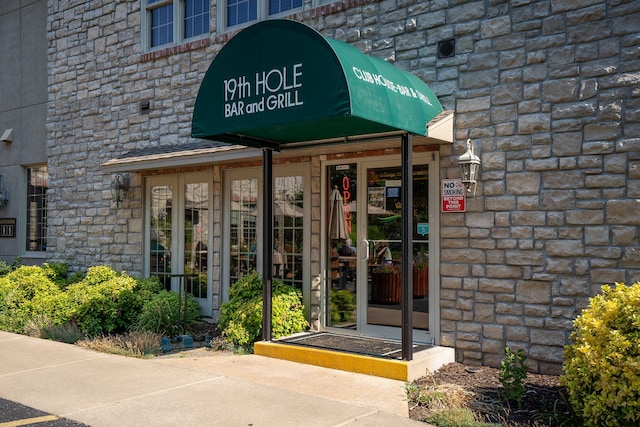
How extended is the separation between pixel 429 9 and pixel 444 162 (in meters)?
1.95

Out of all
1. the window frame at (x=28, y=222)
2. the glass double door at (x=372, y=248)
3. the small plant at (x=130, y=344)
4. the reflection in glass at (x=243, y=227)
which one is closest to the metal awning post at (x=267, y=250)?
the glass double door at (x=372, y=248)

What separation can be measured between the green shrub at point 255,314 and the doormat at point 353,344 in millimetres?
234

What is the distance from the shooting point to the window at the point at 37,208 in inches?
515

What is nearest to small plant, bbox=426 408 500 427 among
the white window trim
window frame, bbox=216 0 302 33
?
window frame, bbox=216 0 302 33

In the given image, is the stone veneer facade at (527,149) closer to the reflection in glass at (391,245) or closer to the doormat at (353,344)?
the reflection in glass at (391,245)

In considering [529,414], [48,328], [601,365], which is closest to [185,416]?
[529,414]

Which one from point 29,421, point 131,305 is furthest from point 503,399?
point 131,305

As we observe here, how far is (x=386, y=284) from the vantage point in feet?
25.6

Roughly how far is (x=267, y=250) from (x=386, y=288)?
64.3 inches

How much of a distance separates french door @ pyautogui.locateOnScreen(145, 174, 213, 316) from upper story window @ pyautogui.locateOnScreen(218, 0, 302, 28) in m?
2.58

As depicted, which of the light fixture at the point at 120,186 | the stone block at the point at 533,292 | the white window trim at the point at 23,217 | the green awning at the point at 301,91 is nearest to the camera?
the green awning at the point at 301,91

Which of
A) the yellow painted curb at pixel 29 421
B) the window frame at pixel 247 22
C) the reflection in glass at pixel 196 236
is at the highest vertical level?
the window frame at pixel 247 22

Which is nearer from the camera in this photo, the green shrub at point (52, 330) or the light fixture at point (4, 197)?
the green shrub at point (52, 330)

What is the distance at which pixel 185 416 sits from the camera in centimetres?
525
